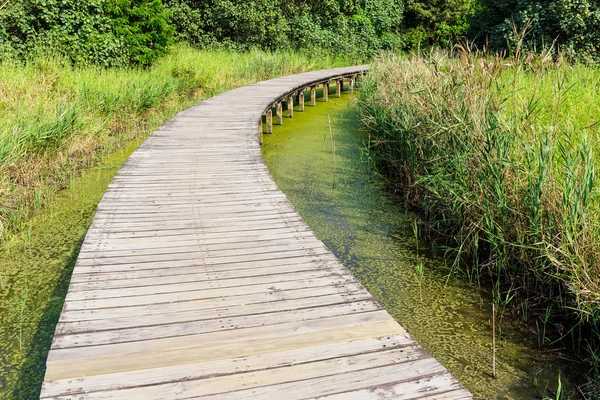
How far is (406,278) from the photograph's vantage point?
12.8ft

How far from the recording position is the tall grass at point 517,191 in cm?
303

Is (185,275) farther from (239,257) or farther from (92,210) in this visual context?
(92,210)

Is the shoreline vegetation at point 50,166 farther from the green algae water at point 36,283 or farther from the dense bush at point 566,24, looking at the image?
the dense bush at point 566,24

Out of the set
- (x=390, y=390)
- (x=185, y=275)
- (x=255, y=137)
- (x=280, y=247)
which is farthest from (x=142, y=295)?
(x=255, y=137)

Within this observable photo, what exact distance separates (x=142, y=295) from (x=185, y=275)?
0.29m

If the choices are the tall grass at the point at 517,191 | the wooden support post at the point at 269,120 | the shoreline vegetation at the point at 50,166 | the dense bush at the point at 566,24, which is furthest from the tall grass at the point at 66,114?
the dense bush at the point at 566,24

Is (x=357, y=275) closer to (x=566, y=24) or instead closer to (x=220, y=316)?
(x=220, y=316)

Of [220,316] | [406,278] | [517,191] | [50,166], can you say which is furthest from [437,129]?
[50,166]

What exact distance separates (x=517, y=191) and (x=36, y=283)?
11.2ft

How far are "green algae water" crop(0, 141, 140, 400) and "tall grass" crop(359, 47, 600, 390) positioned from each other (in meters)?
2.73

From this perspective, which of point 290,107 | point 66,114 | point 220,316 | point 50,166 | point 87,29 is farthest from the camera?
point 290,107

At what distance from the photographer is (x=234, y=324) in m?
2.31

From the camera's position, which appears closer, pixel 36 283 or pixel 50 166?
pixel 36 283

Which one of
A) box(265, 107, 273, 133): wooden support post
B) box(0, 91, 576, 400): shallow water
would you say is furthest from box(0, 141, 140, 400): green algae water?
box(265, 107, 273, 133): wooden support post
